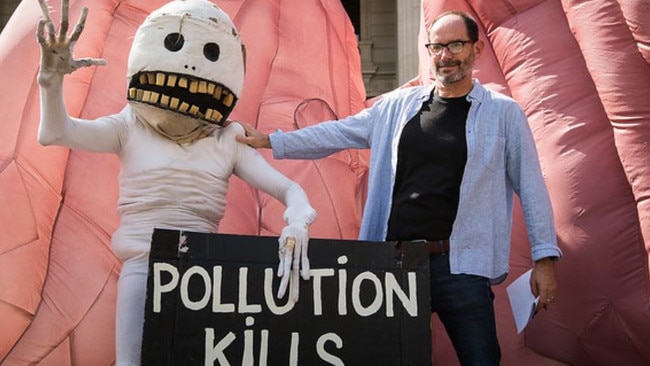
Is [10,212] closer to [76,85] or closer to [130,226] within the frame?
[76,85]

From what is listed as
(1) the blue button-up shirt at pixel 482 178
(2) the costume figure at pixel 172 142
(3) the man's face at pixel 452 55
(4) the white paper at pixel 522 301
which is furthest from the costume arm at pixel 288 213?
(4) the white paper at pixel 522 301

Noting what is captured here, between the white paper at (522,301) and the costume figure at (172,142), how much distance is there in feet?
2.47

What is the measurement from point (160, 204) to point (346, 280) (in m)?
0.61

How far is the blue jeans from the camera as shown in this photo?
2311 millimetres

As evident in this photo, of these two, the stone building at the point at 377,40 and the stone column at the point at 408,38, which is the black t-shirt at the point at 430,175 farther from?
the stone building at the point at 377,40

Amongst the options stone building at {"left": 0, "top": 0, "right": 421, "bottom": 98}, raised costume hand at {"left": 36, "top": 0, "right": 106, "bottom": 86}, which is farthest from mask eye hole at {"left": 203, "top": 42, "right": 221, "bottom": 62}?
stone building at {"left": 0, "top": 0, "right": 421, "bottom": 98}

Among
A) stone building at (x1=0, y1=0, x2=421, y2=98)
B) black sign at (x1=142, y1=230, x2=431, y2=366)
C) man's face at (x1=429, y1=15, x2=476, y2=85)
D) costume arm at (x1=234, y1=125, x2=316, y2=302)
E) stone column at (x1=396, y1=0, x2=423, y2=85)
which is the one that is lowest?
black sign at (x1=142, y1=230, x2=431, y2=366)

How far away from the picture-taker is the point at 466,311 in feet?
7.68

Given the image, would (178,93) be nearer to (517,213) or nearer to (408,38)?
(517,213)

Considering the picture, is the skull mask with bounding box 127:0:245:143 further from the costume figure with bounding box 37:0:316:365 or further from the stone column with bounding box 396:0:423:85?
the stone column with bounding box 396:0:423:85

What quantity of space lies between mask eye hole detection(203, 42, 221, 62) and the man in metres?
0.28

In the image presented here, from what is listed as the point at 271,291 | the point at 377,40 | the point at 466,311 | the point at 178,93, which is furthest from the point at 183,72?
the point at 377,40

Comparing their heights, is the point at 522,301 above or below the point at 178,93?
below

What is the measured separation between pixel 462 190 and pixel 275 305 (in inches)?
27.2
